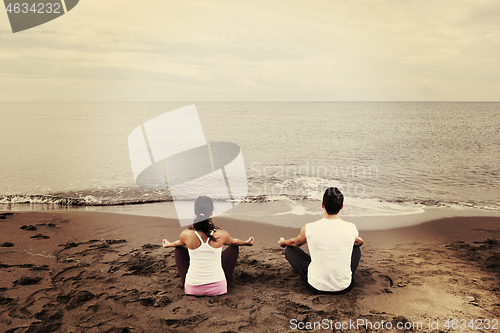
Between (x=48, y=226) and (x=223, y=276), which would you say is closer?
A: (x=223, y=276)

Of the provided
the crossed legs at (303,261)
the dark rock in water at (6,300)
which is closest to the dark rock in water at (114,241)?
the dark rock in water at (6,300)

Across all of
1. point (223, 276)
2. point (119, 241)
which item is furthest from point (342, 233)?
point (119, 241)

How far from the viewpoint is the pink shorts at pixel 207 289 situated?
139 inches

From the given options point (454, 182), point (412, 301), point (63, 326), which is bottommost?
point (454, 182)

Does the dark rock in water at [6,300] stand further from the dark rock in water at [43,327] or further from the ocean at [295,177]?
the ocean at [295,177]

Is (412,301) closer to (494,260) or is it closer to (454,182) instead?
(494,260)

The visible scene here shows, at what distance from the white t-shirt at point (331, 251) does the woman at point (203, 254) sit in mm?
955

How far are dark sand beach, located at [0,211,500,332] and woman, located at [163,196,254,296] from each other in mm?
169

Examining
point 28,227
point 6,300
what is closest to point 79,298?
point 6,300

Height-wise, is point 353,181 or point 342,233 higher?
point 342,233

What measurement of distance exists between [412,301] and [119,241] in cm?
467

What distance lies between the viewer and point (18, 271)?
4102mm

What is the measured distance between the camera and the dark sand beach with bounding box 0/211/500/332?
3102 millimetres

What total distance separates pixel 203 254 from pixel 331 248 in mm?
1454
